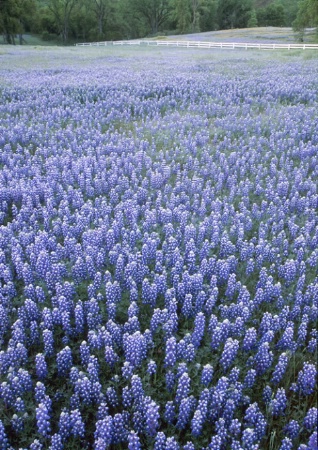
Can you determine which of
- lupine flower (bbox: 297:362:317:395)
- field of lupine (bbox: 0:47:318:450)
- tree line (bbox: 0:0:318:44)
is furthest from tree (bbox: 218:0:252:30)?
lupine flower (bbox: 297:362:317:395)

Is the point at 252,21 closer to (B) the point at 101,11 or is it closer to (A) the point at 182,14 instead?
(A) the point at 182,14

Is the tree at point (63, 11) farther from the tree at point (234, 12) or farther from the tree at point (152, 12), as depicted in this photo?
the tree at point (234, 12)

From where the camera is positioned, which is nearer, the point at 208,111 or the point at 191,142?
the point at 191,142

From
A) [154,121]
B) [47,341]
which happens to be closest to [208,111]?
[154,121]

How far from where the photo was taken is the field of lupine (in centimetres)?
298

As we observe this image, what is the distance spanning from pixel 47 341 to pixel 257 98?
1106 centimetres

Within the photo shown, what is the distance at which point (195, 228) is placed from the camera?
5.27 meters

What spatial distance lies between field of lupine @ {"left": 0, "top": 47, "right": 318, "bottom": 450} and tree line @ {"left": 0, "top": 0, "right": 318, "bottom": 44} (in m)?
55.9

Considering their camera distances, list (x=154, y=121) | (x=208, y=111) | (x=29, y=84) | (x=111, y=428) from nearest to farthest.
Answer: (x=111, y=428), (x=154, y=121), (x=208, y=111), (x=29, y=84)

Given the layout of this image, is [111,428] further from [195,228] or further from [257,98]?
[257,98]

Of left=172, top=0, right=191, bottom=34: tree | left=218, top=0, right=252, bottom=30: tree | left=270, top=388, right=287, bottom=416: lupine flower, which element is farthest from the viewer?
left=218, top=0, right=252, bottom=30: tree

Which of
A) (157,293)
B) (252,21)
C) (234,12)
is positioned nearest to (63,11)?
(252,21)

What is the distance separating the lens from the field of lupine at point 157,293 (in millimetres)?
2980

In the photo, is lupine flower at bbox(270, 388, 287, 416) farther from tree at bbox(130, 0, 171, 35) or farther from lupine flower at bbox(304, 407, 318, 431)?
tree at bbox(130, 0, 171, 35)
